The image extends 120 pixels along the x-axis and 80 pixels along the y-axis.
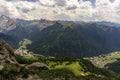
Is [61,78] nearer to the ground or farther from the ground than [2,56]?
nearer to the ground

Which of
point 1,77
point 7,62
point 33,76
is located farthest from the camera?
point 7,62

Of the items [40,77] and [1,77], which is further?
[40,77]

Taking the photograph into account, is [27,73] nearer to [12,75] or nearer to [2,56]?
[12,75]

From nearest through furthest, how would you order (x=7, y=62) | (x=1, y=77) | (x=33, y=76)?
(x=1, y=77) < (x=33, y=76) < (x=7, y=62)

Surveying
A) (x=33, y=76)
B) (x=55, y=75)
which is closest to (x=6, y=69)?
(x=33, y=76)

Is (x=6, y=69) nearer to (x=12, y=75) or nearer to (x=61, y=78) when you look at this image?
(x=12, y=75)

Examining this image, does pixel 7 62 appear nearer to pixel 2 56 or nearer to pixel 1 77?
pixel 2 56

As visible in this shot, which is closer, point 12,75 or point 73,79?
point 12,75

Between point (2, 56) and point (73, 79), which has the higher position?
point (2, 56)

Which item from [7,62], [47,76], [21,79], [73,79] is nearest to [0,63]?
[7,62]
